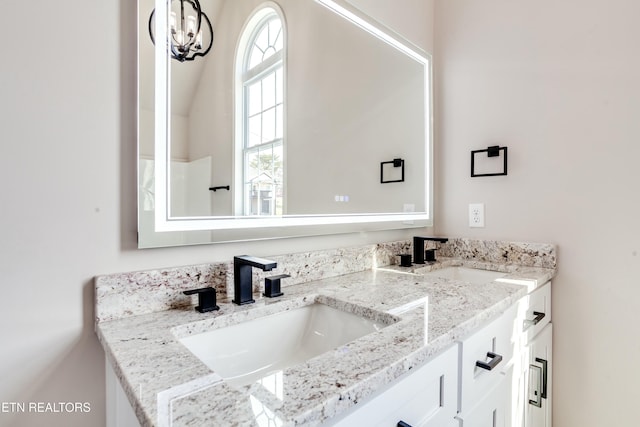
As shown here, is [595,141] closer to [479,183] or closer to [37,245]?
[479,183]

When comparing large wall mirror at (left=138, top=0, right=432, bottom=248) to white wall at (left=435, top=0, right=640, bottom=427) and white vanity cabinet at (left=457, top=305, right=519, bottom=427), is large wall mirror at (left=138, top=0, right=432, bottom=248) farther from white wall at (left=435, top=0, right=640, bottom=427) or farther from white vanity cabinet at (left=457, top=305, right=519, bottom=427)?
white vanity cabinet at (left=457, top=305, right=519, bottom=427)

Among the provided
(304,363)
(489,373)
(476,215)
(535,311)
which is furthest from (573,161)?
(304,363)

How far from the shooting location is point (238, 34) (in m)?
0.99

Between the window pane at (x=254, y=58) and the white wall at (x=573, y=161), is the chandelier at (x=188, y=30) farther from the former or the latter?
the white wall at (x=573, y=161)

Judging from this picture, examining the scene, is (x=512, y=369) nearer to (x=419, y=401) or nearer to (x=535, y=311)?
(x=535, y=311)

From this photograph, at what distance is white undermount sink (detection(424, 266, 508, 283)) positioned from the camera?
1.47m

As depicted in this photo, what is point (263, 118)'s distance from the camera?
1.06 metres

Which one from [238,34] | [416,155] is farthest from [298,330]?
[416,155]

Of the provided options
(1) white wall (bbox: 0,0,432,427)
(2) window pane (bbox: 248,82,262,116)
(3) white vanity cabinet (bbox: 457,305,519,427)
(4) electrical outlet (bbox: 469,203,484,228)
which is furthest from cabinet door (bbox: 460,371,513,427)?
(2) window pane (bbox: 248,82,262,116)

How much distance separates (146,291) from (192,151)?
1.21 ft

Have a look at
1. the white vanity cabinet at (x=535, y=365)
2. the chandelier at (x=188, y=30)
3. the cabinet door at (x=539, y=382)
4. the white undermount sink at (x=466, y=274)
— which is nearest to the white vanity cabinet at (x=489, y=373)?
the white vanity cabinet at (x=535, y=365)

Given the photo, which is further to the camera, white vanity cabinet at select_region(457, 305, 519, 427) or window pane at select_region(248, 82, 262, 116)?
window pane at select_region(248, 82, 262, 116)

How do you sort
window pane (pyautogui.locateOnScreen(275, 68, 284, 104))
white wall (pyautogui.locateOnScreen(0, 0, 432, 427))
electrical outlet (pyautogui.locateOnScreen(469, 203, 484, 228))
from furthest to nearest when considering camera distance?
electrical outlet (pyautogui.locateOnScreen(469, 203, 484, 228)) → window pane (pyautogui.locateOnScreen(275, 68, 284, 104)) → white wall (pyautogui.locateOnScreen(0, 0, 432, 427))

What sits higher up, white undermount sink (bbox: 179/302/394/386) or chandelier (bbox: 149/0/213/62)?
chandelier (bbox: 149/0/213/62)
